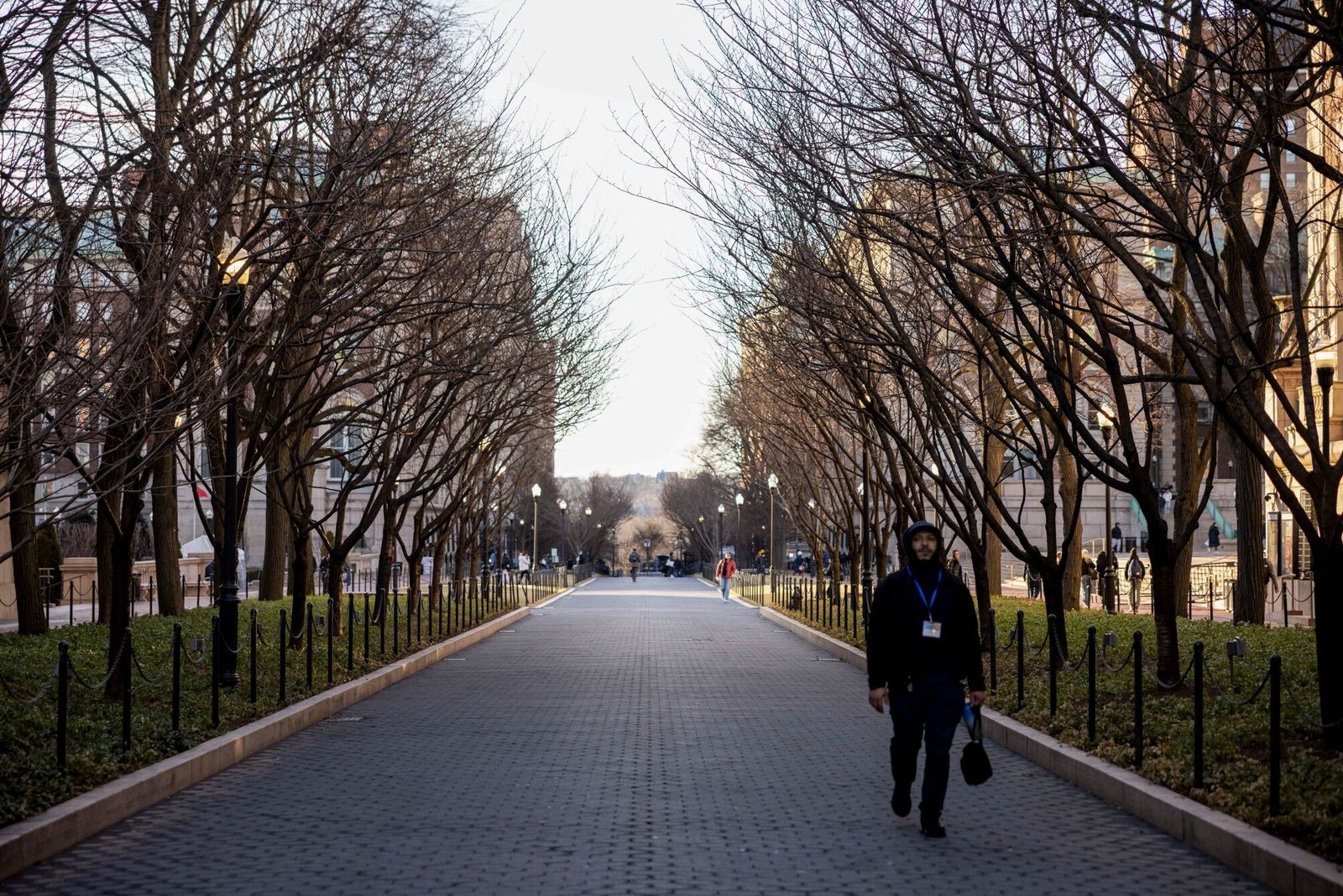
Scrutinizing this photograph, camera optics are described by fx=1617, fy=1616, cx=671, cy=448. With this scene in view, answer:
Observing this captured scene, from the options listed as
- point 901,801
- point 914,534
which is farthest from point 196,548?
point 914,534

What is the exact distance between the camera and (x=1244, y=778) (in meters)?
10.2

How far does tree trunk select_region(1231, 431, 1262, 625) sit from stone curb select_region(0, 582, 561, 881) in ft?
44.9

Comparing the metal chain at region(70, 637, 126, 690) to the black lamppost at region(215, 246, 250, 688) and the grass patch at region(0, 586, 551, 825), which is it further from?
the black lamppost at region(215, 246, 250, 688)

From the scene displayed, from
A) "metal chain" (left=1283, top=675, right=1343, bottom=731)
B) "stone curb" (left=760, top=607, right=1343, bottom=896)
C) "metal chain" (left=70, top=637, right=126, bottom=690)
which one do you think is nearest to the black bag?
"stone curb" (left=760, top=607, right=1343, bottom=896)

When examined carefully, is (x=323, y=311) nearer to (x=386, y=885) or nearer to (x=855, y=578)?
(x=386, y=885)

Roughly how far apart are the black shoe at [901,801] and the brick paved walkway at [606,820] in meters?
0.12

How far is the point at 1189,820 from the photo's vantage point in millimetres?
9469

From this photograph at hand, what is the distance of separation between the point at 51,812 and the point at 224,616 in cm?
827

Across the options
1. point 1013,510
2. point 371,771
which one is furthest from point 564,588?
point 371,771

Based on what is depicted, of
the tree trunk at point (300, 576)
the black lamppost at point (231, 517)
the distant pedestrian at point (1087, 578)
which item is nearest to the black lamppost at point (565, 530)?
the distant pedestrian at point (1087, 578)

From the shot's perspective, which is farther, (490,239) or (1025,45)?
(490,239)

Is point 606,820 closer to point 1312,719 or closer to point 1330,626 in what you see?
point 1312,719

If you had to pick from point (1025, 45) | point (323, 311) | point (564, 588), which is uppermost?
point (1025, 45)

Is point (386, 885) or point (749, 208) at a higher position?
point (749, 208)
